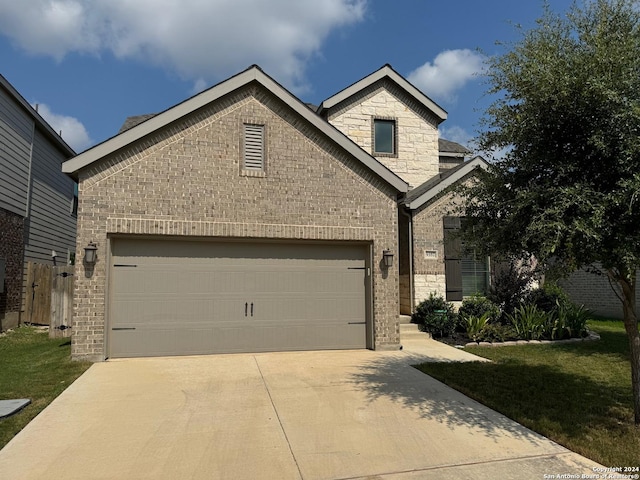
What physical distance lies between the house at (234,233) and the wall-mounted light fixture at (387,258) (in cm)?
5

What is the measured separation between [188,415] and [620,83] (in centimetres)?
598

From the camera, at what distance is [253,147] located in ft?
29.9

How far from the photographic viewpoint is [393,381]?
22.3ft

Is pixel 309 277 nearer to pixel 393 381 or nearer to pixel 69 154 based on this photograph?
pixel 393 381

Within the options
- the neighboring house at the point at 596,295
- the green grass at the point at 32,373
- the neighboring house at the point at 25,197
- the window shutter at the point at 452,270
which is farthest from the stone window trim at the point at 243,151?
the neighboring house at the point at 596,295

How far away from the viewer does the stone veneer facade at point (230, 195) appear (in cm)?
816

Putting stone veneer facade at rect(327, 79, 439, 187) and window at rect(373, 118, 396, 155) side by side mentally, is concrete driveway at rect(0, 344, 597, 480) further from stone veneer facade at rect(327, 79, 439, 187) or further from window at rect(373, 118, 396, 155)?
→ window at rect(373, 118, 396, 155)

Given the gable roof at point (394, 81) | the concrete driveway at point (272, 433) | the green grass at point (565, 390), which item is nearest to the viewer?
the concrete driveway at point (272, 433)

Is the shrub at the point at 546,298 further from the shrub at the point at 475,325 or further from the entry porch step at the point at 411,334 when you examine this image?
the entry porch step at the point at 411,334

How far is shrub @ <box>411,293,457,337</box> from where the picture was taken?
36.0 feet

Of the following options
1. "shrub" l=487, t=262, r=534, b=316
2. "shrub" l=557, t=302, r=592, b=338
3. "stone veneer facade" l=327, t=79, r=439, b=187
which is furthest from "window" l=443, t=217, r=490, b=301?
"stone veneer facade" l=327, t=79, r=439, b=187

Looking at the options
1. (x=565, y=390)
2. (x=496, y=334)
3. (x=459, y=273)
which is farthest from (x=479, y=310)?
(x=565, y=390)

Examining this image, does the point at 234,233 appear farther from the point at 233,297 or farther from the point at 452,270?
the point at 452,270

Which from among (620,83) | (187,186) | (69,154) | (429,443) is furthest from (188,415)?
(69,154)
